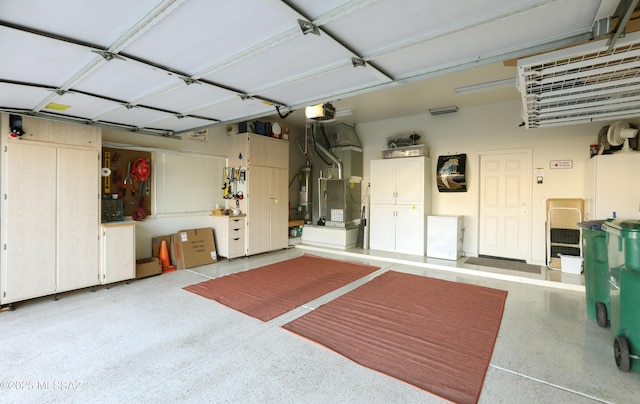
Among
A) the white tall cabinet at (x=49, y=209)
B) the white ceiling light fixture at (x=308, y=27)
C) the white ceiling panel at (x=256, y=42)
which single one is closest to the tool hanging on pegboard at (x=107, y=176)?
the white tall cabinet at (x=49, y=209)

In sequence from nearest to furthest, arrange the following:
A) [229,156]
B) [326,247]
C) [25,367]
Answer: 1. [25,367]
2. [229,156]
3. [326,247]

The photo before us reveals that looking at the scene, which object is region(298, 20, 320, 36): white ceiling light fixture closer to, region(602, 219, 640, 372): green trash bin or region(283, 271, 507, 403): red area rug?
region(283, 271, 507, 403): red area rug

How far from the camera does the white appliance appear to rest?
566 centimetres

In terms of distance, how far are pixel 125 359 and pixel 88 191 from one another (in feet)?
8.97

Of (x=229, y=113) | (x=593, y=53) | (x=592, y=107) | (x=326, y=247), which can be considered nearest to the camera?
(x=593, y=53)

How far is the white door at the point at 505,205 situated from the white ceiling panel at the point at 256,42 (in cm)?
426

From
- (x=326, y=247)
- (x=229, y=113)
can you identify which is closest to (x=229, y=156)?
(x=229, y=113)

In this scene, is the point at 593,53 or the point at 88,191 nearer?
the point at 593,53

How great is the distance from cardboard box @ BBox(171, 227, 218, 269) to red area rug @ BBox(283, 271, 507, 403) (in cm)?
300

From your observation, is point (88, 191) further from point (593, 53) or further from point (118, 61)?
point (593, 53)

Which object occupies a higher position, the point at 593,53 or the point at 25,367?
the point at 593,53

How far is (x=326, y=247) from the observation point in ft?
22.3

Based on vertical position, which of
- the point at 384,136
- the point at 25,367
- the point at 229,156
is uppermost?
the point at 384,136

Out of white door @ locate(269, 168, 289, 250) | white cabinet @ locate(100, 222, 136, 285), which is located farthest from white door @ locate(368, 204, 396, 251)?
white cabinet @ locate(100, 222, 136, 285)
